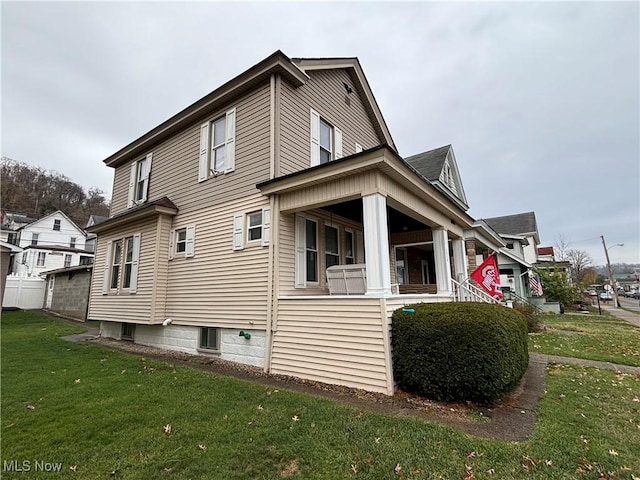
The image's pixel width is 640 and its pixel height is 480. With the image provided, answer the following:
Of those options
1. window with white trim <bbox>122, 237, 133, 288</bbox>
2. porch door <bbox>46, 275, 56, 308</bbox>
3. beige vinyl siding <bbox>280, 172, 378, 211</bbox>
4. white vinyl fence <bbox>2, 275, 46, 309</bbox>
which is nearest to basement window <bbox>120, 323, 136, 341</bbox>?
window with white trim <bbox>122, 237, 133, 288</bbox>

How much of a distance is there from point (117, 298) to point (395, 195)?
9165mm

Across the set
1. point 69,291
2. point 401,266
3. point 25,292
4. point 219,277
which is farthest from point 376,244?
point 25,292

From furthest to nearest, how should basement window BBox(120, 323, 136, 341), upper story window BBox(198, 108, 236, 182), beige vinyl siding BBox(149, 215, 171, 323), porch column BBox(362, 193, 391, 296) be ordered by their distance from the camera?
basement window BBox(120, 323, 136, 341), beige vinyl siding BBox(149, 215, 171, 323), upper story window BBox(198, 108, 236, 182), porch column BBox(362, 193, 391, 296)

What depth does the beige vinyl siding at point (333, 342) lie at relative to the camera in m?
5.13

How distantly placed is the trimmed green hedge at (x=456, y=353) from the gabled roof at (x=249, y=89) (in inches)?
248

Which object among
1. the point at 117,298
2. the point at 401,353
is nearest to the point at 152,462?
the point at 401,353

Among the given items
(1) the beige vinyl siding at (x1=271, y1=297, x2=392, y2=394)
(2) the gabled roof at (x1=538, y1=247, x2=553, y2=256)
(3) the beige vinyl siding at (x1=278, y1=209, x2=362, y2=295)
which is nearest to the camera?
(1) the beige vinyl siding at (x1=271, y1=297, x2=392, y2=394)

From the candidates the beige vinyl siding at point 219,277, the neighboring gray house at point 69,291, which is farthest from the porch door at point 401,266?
the neighboring gray house at point 69,291

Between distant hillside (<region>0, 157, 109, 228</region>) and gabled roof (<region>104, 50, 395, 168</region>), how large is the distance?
126ft

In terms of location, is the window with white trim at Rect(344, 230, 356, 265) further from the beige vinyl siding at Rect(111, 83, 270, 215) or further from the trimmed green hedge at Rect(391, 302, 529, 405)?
the trimmed green hedge at Rect(391, 302, 529, 405)

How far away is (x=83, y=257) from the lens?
33.0 metres

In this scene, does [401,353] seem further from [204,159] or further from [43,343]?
[43,343]

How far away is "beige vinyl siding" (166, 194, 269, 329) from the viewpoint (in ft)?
22.7

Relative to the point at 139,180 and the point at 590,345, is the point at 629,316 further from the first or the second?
the point at 139,180
